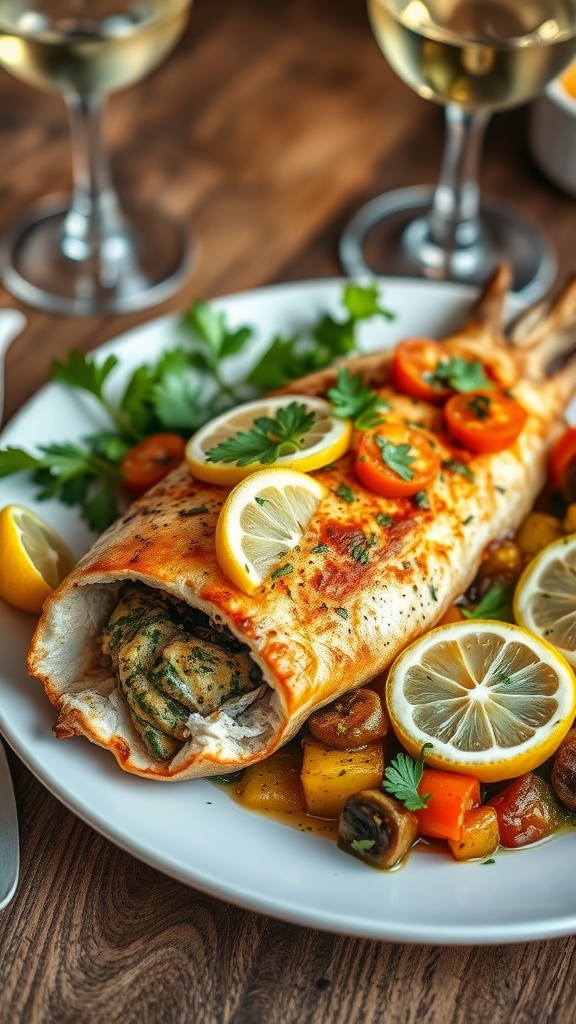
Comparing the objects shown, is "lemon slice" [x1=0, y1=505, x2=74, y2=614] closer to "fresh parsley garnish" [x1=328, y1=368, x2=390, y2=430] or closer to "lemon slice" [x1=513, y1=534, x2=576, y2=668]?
"fresh parsley garnish" [x1=328, y1=368, x2=390, y2=430]

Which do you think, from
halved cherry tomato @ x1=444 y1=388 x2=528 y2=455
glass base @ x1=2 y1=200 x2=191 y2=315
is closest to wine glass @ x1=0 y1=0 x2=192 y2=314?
glass base @ x1=2 y1=200 x2=191 y2=315

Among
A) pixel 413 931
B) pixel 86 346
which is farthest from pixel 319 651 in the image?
pixel 86 346

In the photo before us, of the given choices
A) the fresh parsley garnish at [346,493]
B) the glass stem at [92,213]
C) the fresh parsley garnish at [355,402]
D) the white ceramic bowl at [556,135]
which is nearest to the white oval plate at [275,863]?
the fresh parsley garnish at [346,493]

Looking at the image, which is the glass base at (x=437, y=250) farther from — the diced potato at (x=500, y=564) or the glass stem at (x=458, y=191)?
the diced potato at (x=500, y=564)

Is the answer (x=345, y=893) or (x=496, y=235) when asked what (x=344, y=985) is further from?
(x=496, y=235)

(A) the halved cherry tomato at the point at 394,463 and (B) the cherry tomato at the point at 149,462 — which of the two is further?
(B) the cherry tomato at the point at 149,462

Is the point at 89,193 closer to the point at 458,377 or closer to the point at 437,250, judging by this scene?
the point at 437,250

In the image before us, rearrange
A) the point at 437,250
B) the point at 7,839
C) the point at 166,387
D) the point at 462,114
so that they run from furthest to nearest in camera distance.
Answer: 1. the point at 437,250
2. the point at 462,114
3. the point at 166,387
4. the point at 7,839

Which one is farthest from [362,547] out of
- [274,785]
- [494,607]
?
[274,785]
